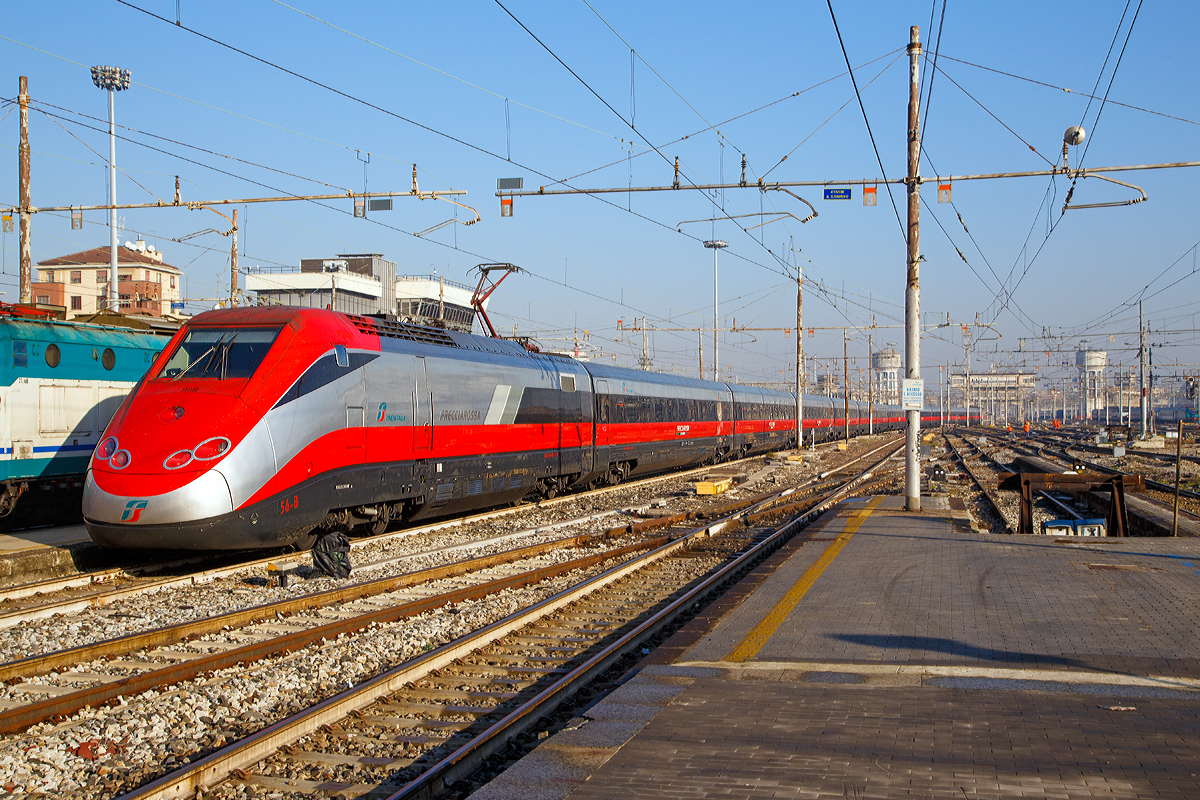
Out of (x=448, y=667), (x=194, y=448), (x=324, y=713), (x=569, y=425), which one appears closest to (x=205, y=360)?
(x=194, y=448)

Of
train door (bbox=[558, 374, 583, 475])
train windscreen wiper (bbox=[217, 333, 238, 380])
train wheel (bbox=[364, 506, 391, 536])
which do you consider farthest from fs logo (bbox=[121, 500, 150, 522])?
train door (bbox=[558, 374, 583, 475])

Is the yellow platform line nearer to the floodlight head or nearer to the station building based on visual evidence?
the floodlight head

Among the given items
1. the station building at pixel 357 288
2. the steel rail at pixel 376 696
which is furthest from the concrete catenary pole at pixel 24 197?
the station building at pixel 357 288

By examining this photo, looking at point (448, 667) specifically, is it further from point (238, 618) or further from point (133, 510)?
point (133, 510)

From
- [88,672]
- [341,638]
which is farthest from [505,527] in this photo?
Result: [88,672]

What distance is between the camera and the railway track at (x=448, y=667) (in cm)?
570

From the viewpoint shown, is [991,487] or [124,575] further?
[991,487]

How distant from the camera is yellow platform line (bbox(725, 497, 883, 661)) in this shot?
25.8ft

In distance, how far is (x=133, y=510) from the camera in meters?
10.7

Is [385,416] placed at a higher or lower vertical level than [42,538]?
higher

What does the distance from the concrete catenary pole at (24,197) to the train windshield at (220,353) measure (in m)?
10.3

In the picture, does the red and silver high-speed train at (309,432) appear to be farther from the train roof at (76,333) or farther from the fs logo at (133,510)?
the train roof at (76,333)

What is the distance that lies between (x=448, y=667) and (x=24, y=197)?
18.9 meters

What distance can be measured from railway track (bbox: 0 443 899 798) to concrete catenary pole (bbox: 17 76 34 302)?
14794 mm
